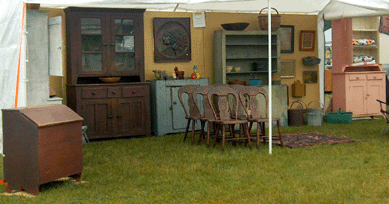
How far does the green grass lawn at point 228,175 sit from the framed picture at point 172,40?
2.32 meters

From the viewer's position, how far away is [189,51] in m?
9.29

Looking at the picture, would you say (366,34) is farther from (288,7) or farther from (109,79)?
(109,79)

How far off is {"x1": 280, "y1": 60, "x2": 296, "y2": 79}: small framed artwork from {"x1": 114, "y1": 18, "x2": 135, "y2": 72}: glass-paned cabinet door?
10.9 feet

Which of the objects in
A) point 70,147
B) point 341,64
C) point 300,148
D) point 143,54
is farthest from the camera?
point 341,64

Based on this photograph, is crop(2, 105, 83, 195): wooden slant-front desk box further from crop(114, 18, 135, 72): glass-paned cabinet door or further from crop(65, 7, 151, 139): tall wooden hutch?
crop(114, 18, 135, 72): glass-paned cabinet door

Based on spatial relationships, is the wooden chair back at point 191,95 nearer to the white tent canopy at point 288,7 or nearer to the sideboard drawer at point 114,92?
the sideboard drawer at point 114,92

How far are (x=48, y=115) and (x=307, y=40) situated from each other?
271 inches

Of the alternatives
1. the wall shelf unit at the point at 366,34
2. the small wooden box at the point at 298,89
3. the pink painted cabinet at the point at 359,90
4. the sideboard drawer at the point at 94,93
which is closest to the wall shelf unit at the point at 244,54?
the small wooden box at the point at 298,89

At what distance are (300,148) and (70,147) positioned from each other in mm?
3168

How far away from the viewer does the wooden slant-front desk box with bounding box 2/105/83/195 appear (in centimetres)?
443

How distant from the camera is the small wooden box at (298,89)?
10.0 meters

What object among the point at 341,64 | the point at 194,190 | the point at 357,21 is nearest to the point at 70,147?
the point at 194,190

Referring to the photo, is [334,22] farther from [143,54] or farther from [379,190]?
[379,190]

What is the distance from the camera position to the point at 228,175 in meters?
5.07
